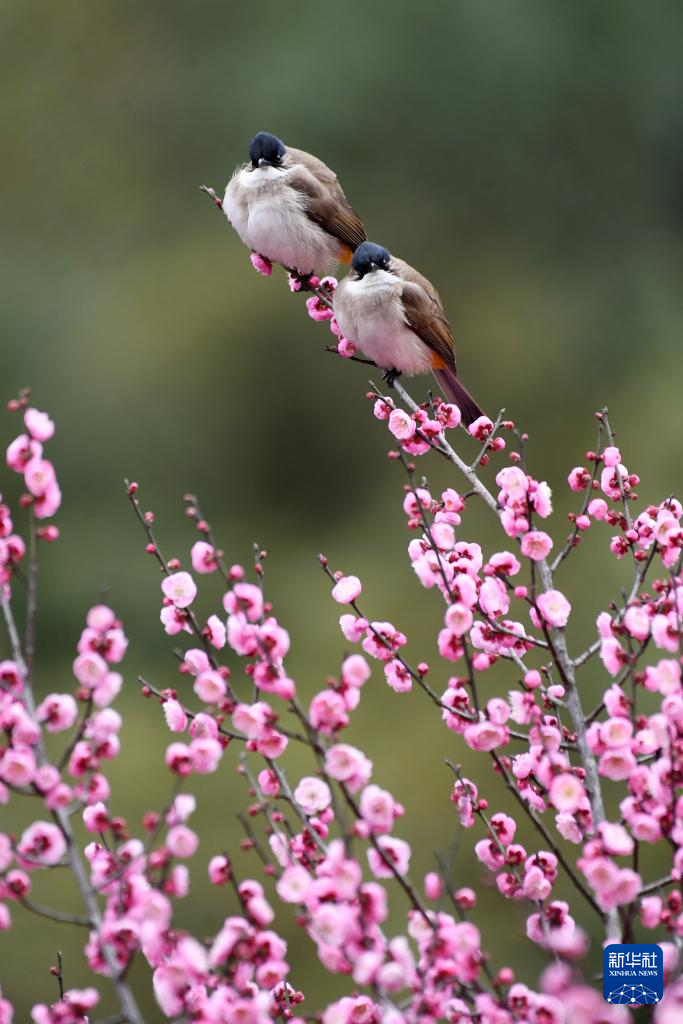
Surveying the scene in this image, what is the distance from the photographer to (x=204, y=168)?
15.6 m

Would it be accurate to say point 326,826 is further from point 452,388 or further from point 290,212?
point 290,212

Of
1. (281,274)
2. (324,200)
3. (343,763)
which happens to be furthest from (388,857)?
(281,274)

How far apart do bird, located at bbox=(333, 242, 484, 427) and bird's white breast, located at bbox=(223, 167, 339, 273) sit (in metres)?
0.15

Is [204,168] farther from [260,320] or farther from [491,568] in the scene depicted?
[491,568]

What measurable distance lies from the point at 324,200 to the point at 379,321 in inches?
26.6

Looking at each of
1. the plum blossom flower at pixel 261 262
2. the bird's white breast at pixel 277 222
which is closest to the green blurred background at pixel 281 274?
the bird's white breast at pixel 277 222

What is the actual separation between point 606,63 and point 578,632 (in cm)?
895

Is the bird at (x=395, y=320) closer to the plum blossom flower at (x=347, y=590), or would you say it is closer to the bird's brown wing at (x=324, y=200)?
the bird's brown wing at (x=324, y=200)

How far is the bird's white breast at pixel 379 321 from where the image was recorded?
3.86 m

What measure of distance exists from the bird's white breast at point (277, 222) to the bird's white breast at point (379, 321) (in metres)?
0.23

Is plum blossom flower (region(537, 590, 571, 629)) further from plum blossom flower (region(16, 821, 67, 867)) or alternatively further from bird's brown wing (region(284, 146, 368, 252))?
bird's brown wing (region(284, 146, 368, 252))

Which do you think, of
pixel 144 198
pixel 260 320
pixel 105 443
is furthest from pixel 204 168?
pixel 105 443

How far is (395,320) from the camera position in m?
3.96

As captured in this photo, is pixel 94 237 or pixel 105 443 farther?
pixel 94 237
